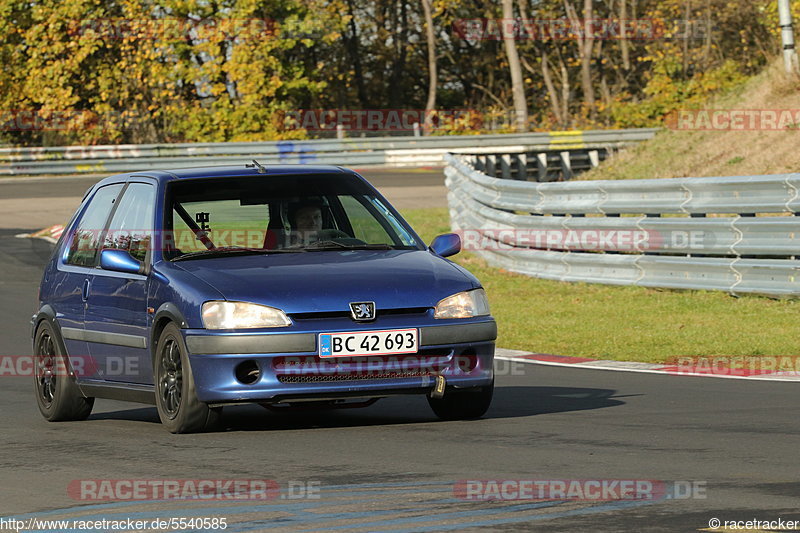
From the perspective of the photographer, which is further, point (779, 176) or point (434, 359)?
point (779, 176)

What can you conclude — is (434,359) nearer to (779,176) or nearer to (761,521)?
(761,521)

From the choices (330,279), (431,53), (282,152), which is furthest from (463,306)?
(431,53)

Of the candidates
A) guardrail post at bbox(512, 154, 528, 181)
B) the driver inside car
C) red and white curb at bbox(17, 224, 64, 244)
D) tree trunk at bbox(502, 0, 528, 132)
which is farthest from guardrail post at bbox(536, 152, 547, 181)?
the driver inside car

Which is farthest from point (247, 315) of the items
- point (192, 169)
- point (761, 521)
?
point (761, 521)

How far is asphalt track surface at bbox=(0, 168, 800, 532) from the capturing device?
560 cm

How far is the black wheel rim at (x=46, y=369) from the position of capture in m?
9.64

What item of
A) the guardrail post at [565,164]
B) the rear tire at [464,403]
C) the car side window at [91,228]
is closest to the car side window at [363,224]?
the rear tire at [464,403]

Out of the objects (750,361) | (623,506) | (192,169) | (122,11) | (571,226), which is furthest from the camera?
(122,11)

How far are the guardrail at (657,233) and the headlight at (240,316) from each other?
7.31m

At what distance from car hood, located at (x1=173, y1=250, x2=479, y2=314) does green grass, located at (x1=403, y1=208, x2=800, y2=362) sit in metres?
4.11

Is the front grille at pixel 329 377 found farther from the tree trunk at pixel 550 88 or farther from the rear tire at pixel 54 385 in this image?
the tree trunk at pixel 550 88

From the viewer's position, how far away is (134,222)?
29.9 feet

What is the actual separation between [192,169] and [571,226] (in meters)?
8.73

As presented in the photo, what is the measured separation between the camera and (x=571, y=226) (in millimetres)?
17312
